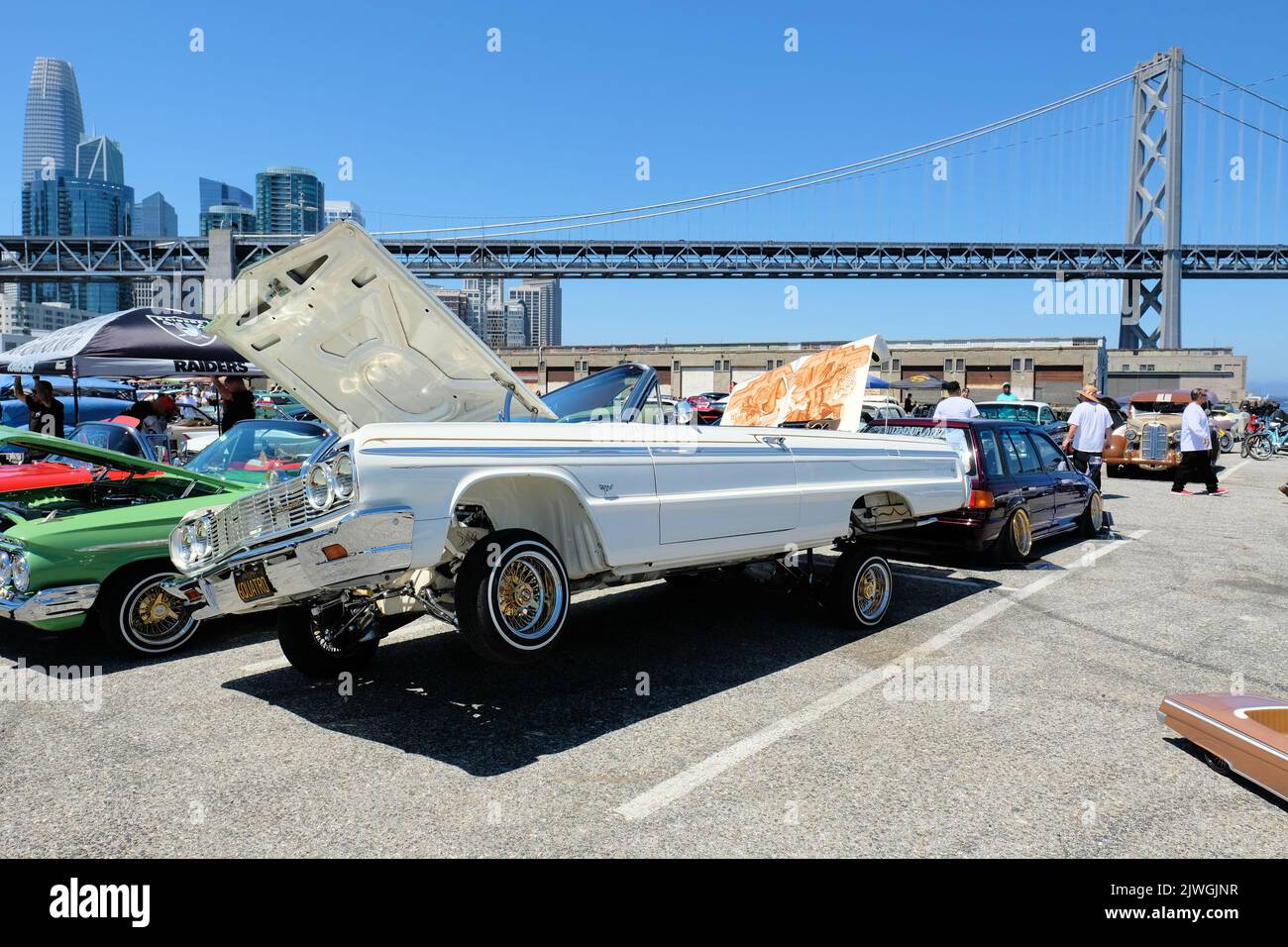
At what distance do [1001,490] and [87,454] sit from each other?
24.2ft

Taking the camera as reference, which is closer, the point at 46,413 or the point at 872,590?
the point at 872,590

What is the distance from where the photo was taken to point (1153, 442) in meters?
17.4

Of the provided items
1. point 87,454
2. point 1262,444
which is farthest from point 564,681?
point 1262,444

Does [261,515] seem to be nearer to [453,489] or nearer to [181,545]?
[181,545]

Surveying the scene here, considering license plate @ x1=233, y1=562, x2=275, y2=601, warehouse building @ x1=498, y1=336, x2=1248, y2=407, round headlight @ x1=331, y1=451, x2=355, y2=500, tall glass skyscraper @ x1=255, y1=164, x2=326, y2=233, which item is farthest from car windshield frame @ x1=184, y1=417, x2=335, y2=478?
tall glass skyscraper @ x1=255, y1=164, x2=326, y2=233

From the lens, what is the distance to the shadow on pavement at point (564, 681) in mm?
4160

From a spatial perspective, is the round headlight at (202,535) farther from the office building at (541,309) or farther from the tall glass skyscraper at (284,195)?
the tall glass skyscraper at (284,195)

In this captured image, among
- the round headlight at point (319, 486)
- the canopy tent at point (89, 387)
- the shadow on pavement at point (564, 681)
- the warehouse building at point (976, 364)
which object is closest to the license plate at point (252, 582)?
the round headlight at point (319, 486)

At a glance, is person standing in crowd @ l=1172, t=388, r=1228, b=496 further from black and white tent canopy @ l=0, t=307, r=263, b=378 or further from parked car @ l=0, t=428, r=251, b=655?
parked car @ l=0, t=428, r=251, b=655

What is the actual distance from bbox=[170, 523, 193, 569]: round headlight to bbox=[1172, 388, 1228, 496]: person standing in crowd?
50.4 feet

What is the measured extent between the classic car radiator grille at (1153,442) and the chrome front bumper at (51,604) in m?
18.0

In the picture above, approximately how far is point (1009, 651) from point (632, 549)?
272cm
